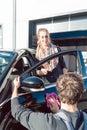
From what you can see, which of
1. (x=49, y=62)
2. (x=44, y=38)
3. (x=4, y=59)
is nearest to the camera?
(x=4, y=59)

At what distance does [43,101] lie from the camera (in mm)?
3625

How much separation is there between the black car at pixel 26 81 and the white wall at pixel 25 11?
947cm

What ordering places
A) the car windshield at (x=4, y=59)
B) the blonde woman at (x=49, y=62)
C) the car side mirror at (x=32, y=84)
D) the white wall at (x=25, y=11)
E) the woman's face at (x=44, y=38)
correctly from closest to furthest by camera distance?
the car side mirror at (x=32, y=84) < the car windshield at (x=4, y=59) < the blonde woman at (x=49, y=62) < the woman's face at (x=44, y=38) < the white wall at (x=25, y=11)

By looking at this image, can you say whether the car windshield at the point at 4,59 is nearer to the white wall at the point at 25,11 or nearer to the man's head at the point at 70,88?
the man's head at the point at 70,88

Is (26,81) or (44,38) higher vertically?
(44,38)

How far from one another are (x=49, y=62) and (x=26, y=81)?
2.72ft

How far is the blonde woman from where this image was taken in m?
4.04

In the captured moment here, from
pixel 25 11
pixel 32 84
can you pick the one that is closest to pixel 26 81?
pixel 32 84

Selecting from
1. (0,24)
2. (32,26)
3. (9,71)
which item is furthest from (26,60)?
(0,24)

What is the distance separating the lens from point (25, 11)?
55.4 feet

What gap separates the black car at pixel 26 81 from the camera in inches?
130

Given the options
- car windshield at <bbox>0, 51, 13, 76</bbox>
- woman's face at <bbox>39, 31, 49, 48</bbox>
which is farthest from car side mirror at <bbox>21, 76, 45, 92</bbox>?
woman's face at <bbox>39, 31, 49, 48</bbox>

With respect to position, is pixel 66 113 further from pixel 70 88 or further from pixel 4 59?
pixel 4 59

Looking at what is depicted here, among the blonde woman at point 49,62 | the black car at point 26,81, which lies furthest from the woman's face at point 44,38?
the black car at point 26,81
